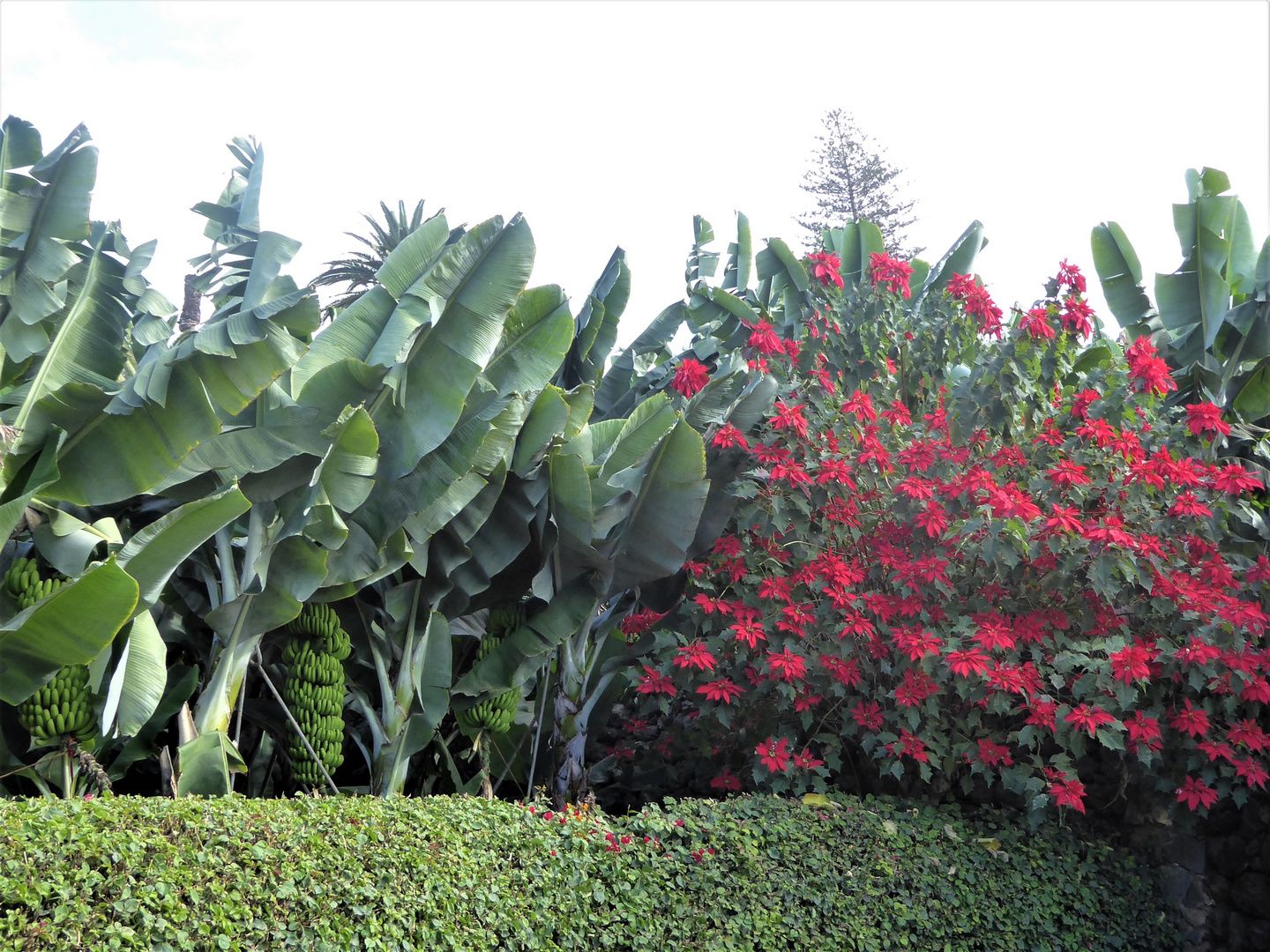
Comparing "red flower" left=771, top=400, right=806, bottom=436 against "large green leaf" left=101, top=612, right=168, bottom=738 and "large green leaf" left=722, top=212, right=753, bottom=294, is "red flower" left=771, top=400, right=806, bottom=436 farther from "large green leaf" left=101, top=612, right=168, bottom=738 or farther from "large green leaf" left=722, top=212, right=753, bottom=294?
"large green leaf" left=101, top=612, right=168, bottom=738

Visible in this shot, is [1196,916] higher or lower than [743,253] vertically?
lower

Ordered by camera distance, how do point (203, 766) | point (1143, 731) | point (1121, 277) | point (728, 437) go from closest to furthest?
point (203, 766)
point (1143, 731)
point (728, 437)
point (1121, 277)

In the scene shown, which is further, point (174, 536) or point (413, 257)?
point (413, 257)

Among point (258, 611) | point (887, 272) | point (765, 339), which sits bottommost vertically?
point (258, 611)

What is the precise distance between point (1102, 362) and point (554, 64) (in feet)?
15.2

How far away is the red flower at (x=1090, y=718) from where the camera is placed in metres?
5.16

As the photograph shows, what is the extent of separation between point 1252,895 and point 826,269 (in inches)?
198

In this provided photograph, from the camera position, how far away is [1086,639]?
19.4ft

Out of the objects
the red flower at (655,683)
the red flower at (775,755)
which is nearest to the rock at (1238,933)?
the red flower at (775,755)

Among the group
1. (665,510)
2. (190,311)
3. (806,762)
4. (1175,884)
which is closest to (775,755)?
(806,762)

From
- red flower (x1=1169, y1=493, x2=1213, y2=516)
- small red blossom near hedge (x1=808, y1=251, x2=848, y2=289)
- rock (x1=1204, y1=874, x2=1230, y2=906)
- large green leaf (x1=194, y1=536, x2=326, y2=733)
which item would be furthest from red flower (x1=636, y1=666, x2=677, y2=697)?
rock (x1=1204, y1=874, x2=1230, y2=906)

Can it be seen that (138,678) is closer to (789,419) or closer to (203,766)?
(203,766)

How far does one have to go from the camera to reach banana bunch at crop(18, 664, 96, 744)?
4.63m

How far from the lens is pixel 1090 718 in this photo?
17.0 ft
